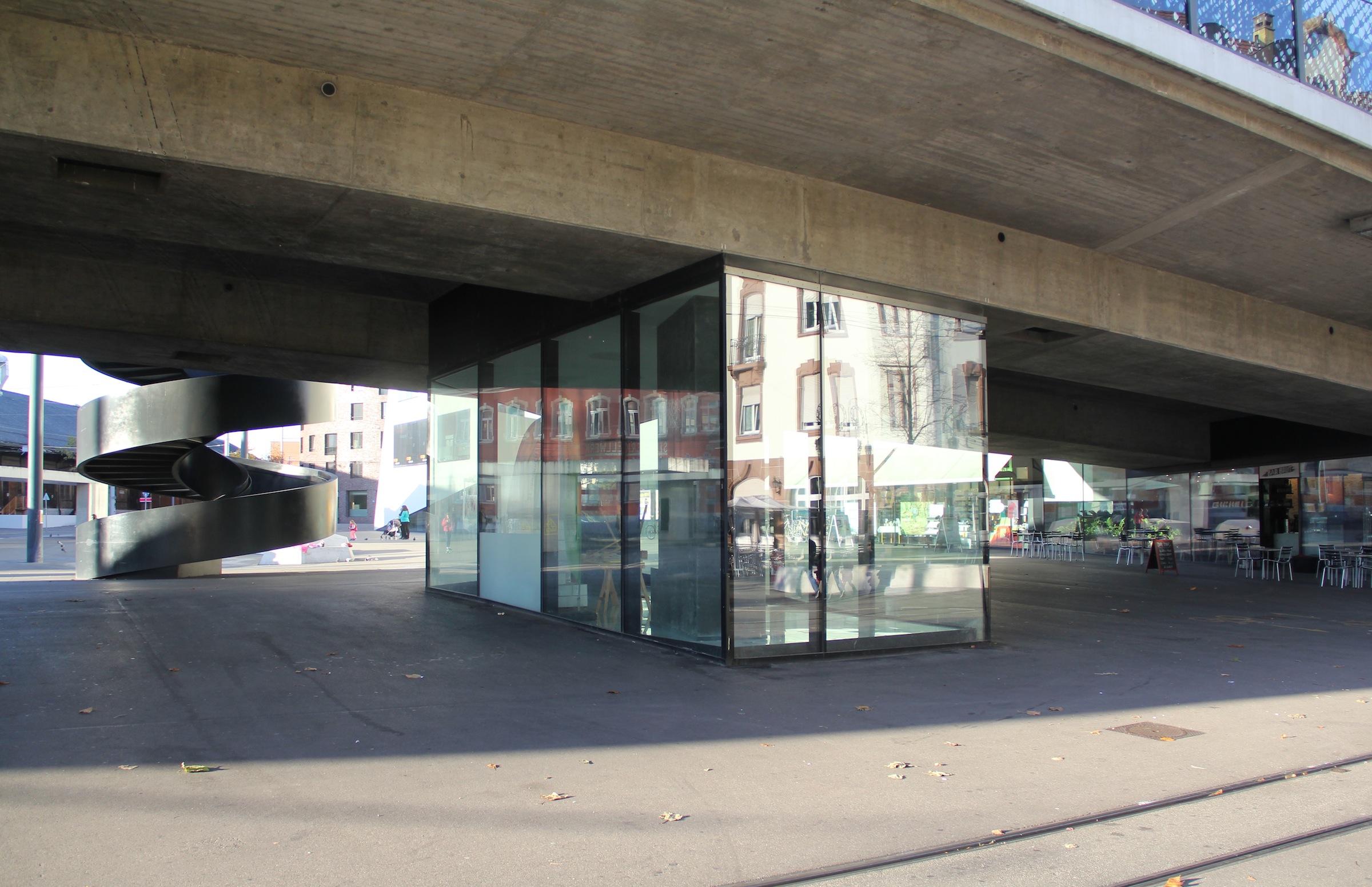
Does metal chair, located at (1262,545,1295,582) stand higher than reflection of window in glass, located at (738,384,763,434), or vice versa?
reflection of window in glass, located at (738,384,763,434)

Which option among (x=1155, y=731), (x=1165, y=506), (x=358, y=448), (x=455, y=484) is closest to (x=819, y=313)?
(x=1155, y=731)

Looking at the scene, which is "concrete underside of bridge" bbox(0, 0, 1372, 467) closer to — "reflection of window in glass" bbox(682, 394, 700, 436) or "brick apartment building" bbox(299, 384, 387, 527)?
"reflection of window in glass" bbox(682, 394, 700, 436)

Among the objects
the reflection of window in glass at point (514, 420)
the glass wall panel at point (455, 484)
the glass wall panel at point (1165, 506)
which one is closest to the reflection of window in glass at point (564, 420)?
the reflection of window in glass at point (514, 420)

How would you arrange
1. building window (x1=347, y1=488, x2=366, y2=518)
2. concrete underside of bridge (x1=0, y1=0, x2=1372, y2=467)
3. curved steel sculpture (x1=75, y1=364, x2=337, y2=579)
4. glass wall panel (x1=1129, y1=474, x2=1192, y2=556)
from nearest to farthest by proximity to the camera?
concrete underside of bridge (x1=0, y1=0, x2=1372, y2=467) → curved steel sculpture (x1=75, y1=364, x2=337, y2=579) → glass wall panel (x1=1129, y1=474, x2=1192, y2=556) → building window (x1=347, y1=488, x2=366, y2=518)

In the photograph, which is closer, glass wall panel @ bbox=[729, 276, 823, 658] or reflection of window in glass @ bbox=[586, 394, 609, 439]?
glass wall panel @ bbox=[729, 276, 823, 658]

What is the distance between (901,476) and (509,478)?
19.7 ft

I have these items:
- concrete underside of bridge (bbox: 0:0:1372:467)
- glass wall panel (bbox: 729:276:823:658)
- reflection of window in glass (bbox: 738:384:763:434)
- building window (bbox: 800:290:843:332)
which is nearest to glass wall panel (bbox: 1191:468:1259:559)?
concrete underside of bridge (bbox: 0:0:1372:467)

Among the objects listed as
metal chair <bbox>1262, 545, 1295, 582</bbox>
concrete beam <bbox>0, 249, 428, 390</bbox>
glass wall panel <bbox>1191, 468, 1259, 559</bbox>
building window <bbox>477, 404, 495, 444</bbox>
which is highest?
concrete beam <bbox>0, 249, 428, 390</bbox>

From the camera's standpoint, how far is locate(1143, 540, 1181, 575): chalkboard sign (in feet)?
78.5

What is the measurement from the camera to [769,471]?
358 inches

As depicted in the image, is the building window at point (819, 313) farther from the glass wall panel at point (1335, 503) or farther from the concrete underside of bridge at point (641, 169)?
the glass wall panel at point (1335, 503)

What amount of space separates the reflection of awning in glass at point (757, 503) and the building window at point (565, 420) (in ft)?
11.2

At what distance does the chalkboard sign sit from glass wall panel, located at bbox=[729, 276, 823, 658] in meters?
18.1

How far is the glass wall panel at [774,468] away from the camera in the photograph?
895 centimetres
